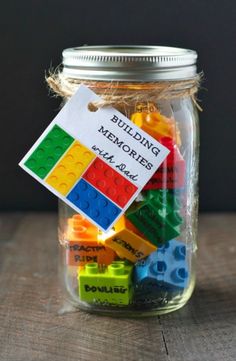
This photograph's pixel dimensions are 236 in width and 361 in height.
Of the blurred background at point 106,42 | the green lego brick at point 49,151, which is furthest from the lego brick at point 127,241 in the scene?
the blurred background at point 106,42

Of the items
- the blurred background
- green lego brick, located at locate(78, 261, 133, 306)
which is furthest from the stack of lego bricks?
the blurred background

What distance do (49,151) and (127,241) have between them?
0.13 m

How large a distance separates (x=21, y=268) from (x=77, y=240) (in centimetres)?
19

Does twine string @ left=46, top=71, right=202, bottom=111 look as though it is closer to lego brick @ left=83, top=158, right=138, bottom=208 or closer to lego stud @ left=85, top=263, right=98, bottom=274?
lego brick @ left=83, top=158, right=138, bottom=208

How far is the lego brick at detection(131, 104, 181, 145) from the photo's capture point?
2.43 ft

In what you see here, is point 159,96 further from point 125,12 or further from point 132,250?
point 125,12

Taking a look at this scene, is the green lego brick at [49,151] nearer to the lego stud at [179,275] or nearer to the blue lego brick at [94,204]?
the blue lego brick at [94,204]

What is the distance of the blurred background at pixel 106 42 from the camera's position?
1.13 metres

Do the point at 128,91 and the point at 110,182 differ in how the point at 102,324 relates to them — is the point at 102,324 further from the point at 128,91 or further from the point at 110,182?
the point at 128,91

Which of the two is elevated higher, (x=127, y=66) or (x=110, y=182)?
(x=127, y=66)

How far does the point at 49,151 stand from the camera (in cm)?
73

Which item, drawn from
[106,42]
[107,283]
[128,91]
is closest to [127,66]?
[128,91]

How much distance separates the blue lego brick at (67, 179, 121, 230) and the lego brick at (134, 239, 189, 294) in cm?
7

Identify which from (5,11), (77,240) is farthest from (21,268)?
(5,11)
